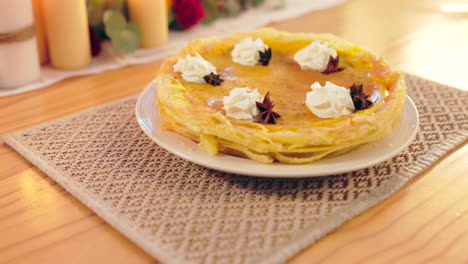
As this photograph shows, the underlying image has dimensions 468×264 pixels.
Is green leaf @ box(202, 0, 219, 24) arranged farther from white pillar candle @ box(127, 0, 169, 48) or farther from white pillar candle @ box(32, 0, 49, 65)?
white pillar candle @ box(32, 0, 49, 65)

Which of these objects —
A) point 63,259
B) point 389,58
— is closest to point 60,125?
point 63,259

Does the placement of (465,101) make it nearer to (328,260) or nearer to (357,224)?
(357,224)

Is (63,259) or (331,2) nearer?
(63,259)

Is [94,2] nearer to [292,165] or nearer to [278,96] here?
[278,96]

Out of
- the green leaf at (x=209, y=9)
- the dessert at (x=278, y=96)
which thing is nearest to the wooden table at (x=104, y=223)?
the dessert at (x=278, y=96)

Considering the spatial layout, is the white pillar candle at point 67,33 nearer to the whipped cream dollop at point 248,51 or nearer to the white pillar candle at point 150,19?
the white pillar candle at point 150,19

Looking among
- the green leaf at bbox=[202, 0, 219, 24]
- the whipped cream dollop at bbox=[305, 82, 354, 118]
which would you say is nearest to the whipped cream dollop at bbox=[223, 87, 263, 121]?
the whipped cream dollop at bbox=[305, 82, 354, 118]
